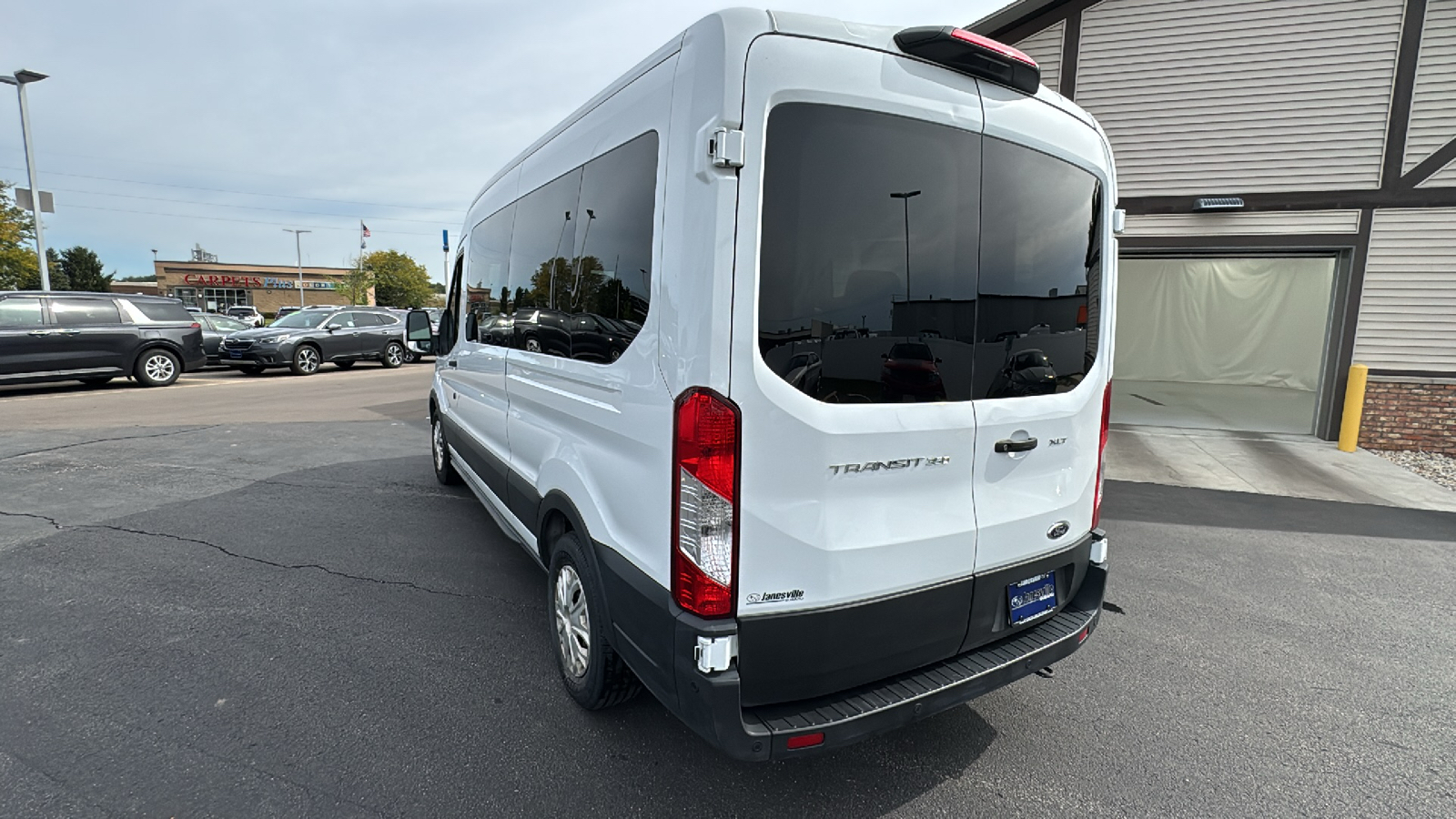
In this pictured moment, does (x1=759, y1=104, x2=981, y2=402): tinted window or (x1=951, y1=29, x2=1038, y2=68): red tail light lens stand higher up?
(x1=951, y1=29, x2=1038, y2=68): red tail light lens

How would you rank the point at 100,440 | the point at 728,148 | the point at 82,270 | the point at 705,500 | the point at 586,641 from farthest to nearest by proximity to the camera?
the point at 82,270 → the point at 100,440 → the point at 586,641 → the point at 705,500 → the point at 728,148

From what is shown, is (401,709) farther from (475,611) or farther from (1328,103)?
(1328,103)

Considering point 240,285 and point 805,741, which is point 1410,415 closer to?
point 805,741

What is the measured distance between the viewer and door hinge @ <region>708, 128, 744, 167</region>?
5.70 feet

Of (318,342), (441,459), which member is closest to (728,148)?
(441,459)

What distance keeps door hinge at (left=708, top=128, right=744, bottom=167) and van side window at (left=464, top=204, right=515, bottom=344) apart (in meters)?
2.16

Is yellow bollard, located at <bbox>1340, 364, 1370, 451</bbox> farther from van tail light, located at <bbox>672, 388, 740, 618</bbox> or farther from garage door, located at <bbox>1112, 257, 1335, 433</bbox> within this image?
van tail light, located at <bbox>672, 388, 740, 618</bbox>

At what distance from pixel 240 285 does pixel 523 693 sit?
72.6 metres

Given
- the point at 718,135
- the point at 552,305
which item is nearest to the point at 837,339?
the point at 718,135

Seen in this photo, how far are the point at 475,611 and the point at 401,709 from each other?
2.93ft

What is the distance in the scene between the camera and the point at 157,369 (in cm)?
1283

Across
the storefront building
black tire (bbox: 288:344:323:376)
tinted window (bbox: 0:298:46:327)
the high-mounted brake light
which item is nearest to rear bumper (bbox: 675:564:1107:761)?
the high-mounted brake light

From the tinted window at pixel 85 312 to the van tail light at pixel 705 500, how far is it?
1517cm

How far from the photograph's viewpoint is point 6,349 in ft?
36.3
